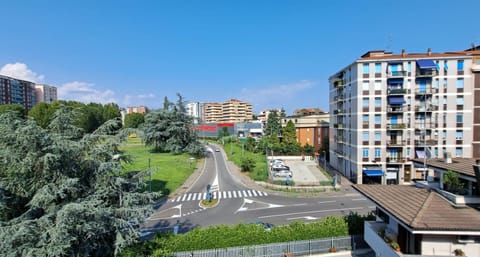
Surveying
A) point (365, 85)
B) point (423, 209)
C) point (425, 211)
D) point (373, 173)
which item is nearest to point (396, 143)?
point (373, 173)

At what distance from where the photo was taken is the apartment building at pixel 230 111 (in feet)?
470

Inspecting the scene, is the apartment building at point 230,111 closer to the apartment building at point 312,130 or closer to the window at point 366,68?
the apartment building at point 312,130

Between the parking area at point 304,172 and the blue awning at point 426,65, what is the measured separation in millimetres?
19059

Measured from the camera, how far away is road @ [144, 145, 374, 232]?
21.6 metres

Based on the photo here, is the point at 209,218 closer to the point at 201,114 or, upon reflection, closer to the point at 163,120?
the point at 163,120

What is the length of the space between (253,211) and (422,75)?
27.9m

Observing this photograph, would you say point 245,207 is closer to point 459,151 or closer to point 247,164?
point 247,164

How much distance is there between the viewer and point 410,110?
33.1 meters

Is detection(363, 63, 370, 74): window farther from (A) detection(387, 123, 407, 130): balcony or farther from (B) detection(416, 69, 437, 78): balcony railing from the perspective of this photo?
(A) detection(387, 123, 407, 130): balcony

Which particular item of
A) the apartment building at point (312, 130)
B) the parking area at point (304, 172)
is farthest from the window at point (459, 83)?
the apartment building at point (312, 130)

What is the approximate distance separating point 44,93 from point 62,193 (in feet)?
521

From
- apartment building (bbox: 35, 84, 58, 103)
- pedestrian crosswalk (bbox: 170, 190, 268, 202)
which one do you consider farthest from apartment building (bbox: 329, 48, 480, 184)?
apartment building (bbox: 35, 84, 58, 103)

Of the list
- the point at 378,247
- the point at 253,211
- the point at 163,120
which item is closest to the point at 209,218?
the point at 253,211

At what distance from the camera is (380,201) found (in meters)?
12.1
